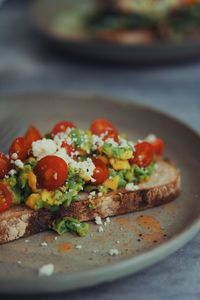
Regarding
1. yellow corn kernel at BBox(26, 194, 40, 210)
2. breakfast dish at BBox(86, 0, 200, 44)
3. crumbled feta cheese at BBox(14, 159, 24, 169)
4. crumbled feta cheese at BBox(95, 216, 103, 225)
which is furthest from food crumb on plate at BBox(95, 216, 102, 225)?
breakfast dish at BBox(86, 0, 200, 44)

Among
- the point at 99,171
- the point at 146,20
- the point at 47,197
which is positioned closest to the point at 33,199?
the point at 47,197

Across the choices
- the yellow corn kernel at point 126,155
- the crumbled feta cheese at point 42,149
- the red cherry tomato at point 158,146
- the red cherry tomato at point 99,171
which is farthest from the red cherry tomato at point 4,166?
the red cherry tomato at point 158,146

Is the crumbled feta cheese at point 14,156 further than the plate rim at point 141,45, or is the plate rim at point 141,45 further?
the plate rim at point 141,45

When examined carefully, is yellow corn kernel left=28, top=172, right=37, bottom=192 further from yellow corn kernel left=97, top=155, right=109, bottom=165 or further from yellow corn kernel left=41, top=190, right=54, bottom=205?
yellow corn kernel left=97, top=155, right=109, bottom=165

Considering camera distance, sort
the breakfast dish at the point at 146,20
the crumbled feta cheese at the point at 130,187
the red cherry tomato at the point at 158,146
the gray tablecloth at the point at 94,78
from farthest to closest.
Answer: the breakfast dish at the point at 146,20 → the gray tablecloth at the point at 94,78 → the red cherry tomato at the point at 158,146 → the crumbled feta cheese at the point at 130,187

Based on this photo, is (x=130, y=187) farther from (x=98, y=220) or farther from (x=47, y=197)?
(x=47, y=197)

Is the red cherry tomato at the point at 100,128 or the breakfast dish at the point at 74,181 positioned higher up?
the red cherry tomato at the point at 100,128

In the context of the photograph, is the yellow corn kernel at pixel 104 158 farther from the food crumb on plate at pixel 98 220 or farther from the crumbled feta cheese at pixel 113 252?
the crumbled feta cheese at pixel 113 252

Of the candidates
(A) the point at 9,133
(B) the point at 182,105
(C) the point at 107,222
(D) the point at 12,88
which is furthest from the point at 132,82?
(C) the point at 107,222

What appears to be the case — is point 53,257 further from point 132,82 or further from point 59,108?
point 132,82

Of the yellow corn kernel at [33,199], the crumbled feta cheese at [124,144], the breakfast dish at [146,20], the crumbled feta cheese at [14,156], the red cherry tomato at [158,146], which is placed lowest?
the yellow corn kernel at [33,199]
